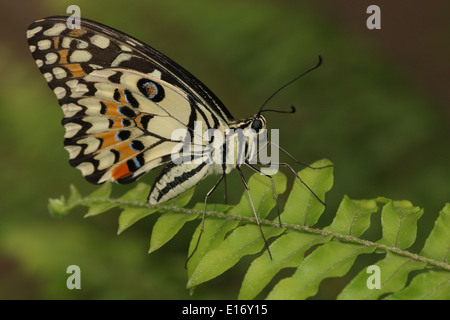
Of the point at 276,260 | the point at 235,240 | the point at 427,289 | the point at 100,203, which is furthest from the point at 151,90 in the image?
the point at 427,289

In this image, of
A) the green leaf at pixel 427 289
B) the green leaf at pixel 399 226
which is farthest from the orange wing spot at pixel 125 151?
the green leaf at pixel 427 289

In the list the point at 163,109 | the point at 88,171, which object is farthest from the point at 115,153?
the point at 163,109

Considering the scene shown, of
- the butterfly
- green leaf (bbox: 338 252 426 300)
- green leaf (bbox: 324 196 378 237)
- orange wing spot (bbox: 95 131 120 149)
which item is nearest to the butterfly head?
the butterfly

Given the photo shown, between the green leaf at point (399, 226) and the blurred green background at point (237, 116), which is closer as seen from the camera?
the green leaf at point (399, 226)

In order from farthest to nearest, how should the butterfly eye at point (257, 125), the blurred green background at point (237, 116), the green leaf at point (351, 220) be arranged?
the blurred green background at point (237, 116)
the butterfly eye at point (257, 125)
the green leaf at point (351, 220)

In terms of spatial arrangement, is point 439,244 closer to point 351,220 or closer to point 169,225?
point 351,220

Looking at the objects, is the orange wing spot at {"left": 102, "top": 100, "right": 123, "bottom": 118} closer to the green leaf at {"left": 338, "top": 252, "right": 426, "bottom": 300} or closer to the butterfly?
the butterfly

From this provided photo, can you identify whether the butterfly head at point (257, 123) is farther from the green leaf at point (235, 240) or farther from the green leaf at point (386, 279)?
the green leaf at point (386, 279)

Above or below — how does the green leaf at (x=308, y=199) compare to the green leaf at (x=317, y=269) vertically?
above
